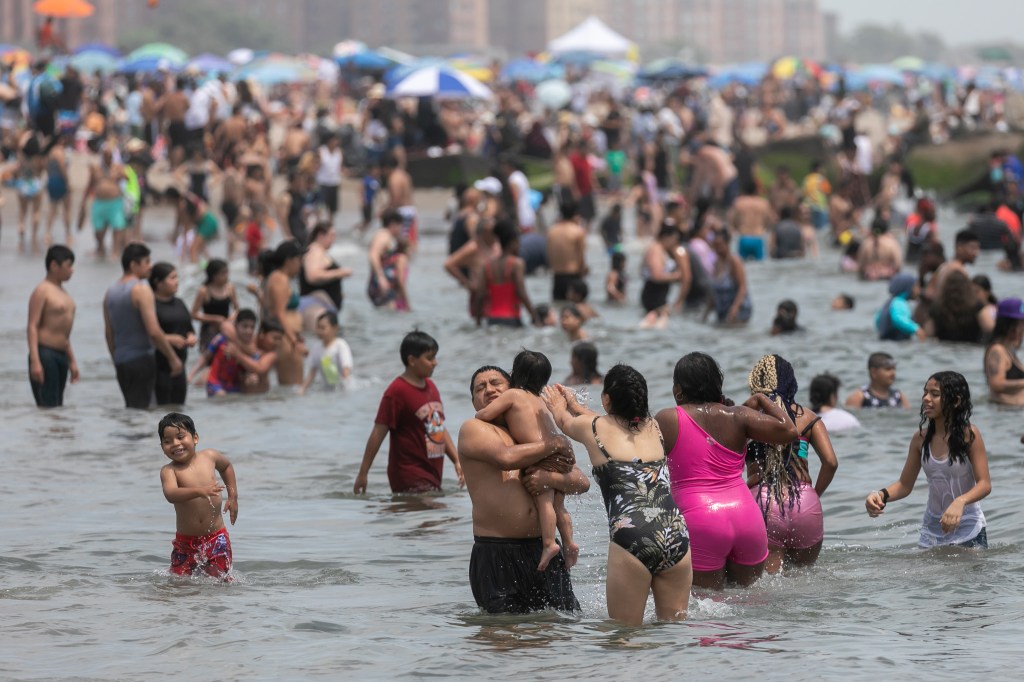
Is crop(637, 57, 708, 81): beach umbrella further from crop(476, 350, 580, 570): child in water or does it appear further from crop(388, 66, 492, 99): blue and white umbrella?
crop(476, 350, 580, 570): child in water

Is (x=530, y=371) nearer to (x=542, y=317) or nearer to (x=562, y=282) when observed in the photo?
(x=542, y=317)

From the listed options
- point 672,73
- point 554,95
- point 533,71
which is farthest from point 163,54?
point 533,71

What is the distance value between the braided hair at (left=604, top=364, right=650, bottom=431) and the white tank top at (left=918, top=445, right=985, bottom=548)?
1.99 meters

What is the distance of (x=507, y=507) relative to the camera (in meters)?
7.02

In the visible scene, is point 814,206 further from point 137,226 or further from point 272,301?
point 272,301

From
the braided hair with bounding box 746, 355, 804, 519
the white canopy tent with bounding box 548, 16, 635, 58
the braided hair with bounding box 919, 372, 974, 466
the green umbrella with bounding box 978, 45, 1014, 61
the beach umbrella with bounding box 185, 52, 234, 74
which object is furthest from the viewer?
the green umbrella with bounding box 978, 45, 1014, 61

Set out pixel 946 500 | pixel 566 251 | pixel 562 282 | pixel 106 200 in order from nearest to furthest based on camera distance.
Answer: pixel 946 500, pixel 566 251, pixel 562 282, pixel 106 200

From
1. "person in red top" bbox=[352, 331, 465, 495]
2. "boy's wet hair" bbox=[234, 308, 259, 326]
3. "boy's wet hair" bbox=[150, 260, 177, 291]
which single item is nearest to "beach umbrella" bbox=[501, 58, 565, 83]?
"boy's wet hair" bbox=[234, 308, 259, 326]

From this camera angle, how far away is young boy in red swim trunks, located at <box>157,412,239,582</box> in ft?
26.0

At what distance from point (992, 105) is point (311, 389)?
3481cm

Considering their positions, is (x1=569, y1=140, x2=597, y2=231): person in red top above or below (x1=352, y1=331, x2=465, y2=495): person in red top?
above

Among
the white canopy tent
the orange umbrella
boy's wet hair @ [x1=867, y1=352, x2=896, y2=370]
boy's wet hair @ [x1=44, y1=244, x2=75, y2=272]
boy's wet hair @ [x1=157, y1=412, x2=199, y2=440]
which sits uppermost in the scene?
the white canopy tent

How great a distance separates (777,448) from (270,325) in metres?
6.32

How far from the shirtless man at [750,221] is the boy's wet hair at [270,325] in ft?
31.2
